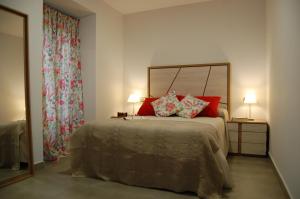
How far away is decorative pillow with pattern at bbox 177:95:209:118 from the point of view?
351cm

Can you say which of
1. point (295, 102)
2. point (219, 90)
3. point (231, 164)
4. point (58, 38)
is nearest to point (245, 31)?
point (219, 90)

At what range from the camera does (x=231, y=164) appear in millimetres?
3203

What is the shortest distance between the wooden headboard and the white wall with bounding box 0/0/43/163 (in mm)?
2243

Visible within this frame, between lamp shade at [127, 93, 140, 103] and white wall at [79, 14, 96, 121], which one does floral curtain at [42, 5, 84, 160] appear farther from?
lamp shade at [127, 93, 140, 103]

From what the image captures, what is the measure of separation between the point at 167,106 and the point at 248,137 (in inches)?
53.5

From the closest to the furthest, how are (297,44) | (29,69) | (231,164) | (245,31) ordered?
(297,44) < (29,69) < (231,164) < (245,31)

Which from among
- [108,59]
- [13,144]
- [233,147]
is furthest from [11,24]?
[233,147]

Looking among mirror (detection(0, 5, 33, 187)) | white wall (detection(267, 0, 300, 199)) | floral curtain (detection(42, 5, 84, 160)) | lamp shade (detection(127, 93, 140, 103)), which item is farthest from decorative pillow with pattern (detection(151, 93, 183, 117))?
mirror (detection(0, 5, 33, 187))

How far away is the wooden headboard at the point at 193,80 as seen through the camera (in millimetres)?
4074

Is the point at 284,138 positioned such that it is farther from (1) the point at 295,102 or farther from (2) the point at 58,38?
(2) the point at 58,38

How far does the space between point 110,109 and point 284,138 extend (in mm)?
3130

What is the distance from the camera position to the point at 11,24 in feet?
8.60

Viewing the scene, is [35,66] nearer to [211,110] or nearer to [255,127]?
[211,110]

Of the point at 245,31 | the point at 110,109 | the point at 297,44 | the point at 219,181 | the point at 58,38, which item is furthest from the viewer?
the point at 110,109
